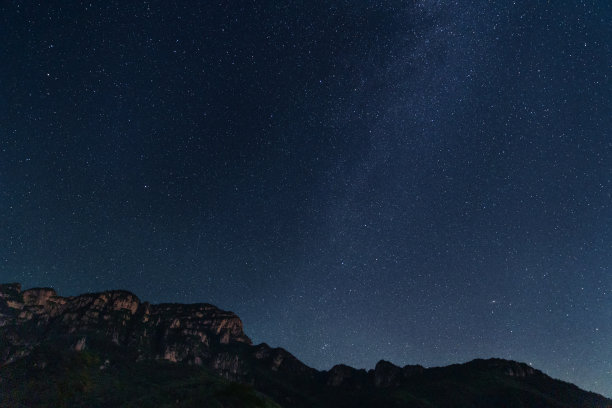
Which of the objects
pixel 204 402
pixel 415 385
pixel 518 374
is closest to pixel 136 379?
pixel 204 402

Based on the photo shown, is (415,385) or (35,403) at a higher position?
(415,385)

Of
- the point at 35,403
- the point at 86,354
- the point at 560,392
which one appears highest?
the point at 560,392

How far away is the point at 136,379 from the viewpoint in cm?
14912

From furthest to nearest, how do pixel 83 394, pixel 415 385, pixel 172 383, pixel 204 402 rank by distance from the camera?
pixel 415 385 < pixel 172 383 < pixel 83 394 < pixel 204 402

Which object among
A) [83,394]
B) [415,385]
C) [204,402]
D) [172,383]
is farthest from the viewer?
[415,385]

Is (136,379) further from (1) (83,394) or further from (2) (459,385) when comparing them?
(2) (459,385)

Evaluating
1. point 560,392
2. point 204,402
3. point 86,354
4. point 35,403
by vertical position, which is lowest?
point 35,403

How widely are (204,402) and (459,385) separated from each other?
12581 centimetres

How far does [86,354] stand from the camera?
16888cm

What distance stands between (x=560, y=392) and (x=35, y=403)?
719 feet

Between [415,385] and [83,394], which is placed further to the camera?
[415,385]

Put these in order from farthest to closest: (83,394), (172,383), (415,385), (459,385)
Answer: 1. (415,385)
2. (459,385)
3. (172,383)
4. (83,394)

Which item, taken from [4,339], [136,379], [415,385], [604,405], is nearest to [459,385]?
[415,385]

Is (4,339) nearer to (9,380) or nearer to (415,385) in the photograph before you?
(9,380)
